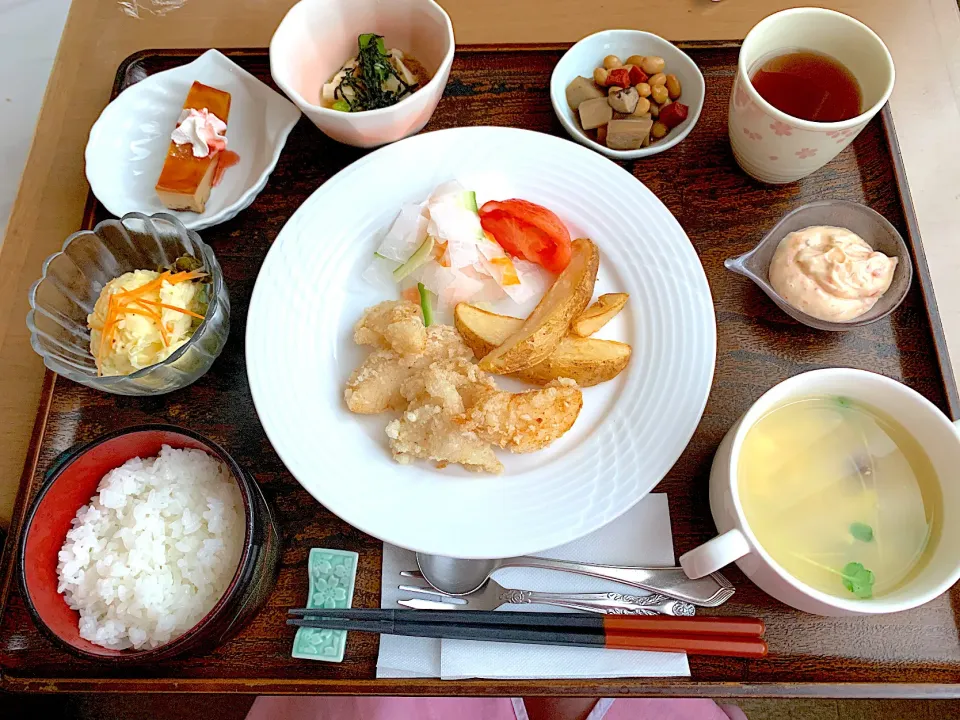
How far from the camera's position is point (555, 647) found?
122cm

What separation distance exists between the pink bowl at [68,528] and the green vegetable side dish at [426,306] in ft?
1.62

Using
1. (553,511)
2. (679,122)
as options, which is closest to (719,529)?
(553,511)

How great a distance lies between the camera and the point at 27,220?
74.3 inches

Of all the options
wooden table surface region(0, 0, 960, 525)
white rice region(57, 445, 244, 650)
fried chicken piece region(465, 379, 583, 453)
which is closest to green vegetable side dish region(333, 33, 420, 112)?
wooden table surface region(0, 0, 960, 525)

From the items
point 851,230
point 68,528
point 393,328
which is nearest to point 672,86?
point 851,230

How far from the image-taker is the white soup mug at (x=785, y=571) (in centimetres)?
106

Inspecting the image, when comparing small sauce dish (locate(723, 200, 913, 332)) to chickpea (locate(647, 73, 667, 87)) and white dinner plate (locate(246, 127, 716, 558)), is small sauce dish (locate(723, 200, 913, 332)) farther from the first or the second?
chickpea (locate(647, 73, 667, 87))

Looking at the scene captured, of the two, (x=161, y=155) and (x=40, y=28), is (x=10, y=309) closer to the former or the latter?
(x=161, y=155)

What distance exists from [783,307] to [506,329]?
606 millimetres

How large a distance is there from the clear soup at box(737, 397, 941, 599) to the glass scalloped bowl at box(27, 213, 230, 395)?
3.60 ft

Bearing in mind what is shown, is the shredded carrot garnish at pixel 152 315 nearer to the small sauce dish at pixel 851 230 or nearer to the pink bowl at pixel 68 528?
the pink bowl at pixel 68 528

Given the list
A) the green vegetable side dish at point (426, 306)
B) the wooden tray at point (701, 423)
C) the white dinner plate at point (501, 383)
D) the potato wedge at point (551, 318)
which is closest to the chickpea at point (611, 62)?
the wooden tray at point (701, 423)

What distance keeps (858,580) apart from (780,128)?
92cm

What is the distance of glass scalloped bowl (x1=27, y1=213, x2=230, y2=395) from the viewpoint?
134 cm
